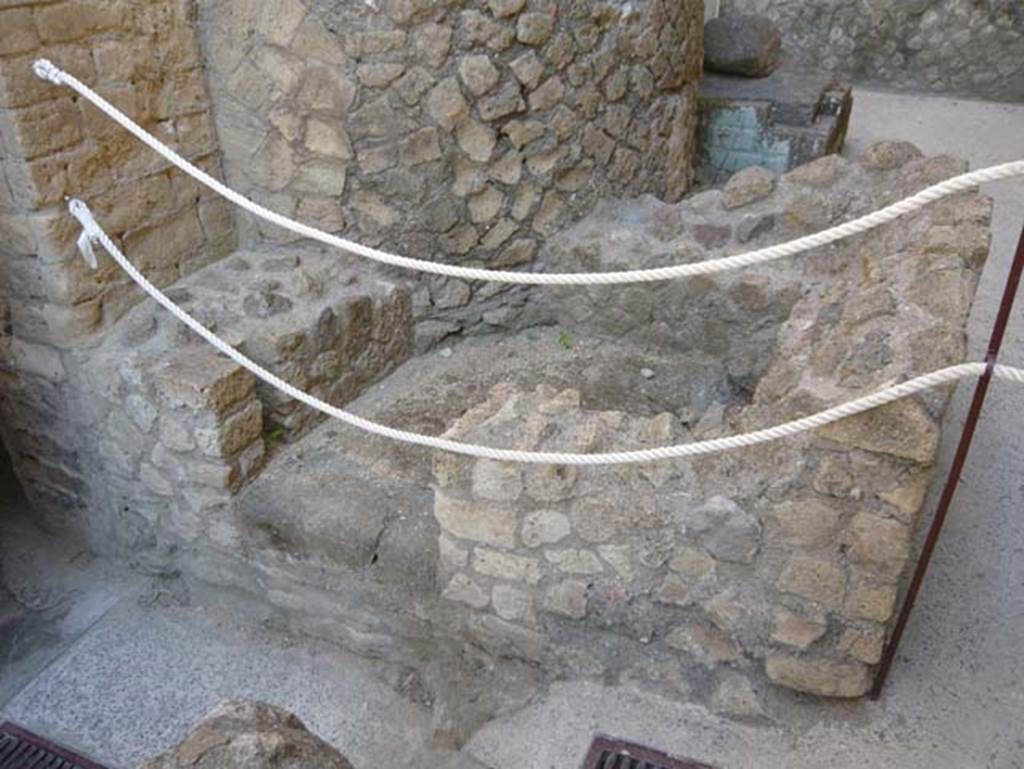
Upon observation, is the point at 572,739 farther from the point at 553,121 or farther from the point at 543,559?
the point at 553,121

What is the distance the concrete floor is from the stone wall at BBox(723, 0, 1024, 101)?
16.3ft

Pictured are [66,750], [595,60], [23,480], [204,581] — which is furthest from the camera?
[595,60]

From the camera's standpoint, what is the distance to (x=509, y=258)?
371 centimetres

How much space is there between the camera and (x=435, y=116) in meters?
3.28

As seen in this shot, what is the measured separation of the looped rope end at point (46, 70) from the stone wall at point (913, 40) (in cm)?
663

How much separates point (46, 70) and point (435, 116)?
126 centimetres

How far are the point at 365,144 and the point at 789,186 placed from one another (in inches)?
64.7

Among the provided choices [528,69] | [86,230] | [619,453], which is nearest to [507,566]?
[619,453]

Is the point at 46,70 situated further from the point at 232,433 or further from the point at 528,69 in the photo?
the point at 528,69

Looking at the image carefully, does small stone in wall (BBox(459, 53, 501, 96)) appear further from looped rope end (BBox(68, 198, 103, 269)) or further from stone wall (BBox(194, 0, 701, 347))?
looped rope end (BBox(68, 198, 103, 269))

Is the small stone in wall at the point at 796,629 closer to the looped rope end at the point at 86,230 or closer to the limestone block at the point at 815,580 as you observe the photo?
the limestone block at the point at 815,580

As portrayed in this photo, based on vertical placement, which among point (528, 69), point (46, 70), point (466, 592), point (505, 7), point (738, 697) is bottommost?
point (738, 697)

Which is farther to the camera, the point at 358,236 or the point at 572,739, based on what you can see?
the point at 358,236

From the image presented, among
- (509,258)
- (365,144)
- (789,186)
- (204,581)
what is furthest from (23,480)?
(789,186)
